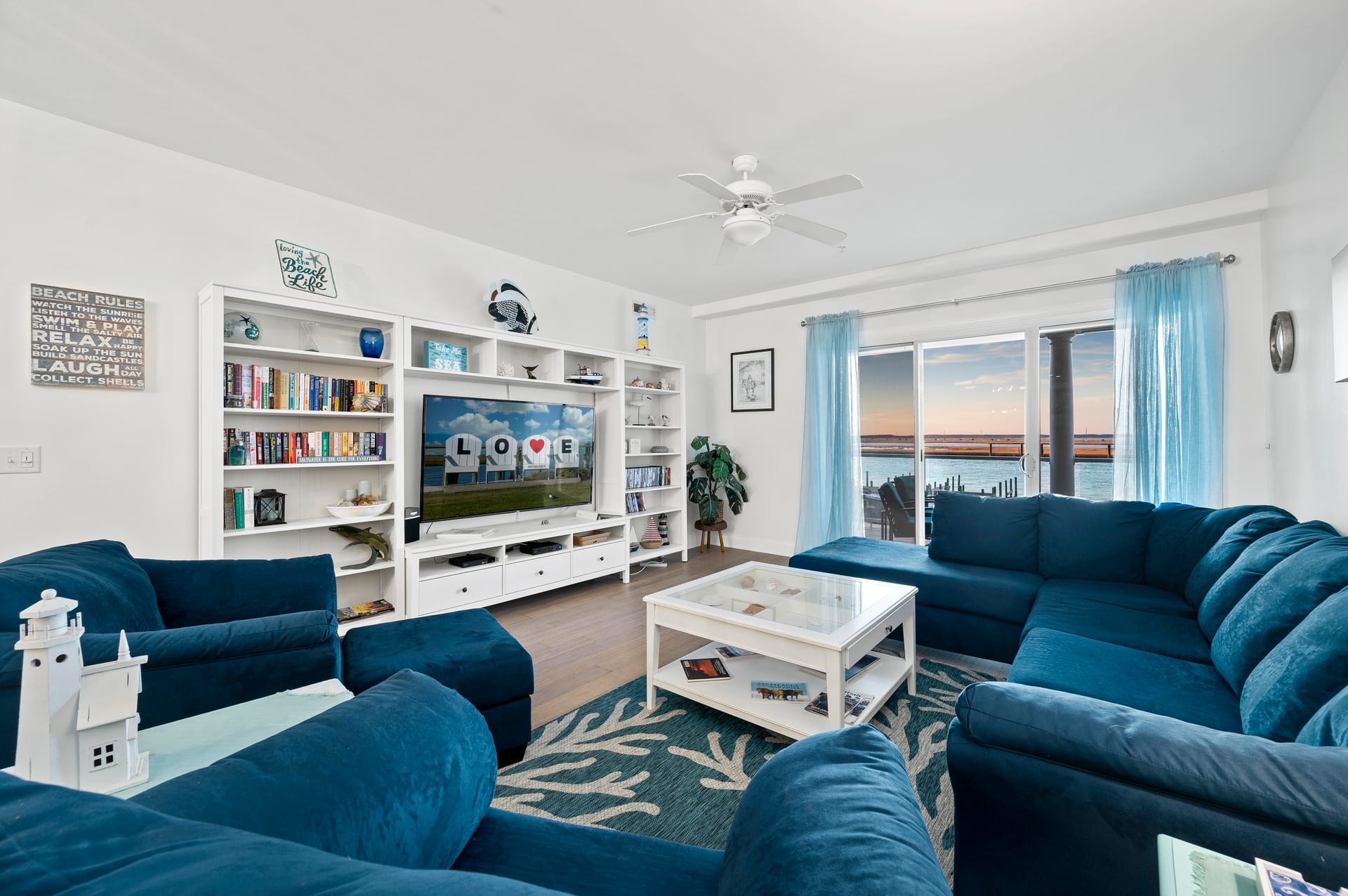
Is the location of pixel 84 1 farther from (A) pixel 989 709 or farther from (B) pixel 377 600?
(A) pixel 989 709

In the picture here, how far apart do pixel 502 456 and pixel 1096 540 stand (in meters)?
3.64

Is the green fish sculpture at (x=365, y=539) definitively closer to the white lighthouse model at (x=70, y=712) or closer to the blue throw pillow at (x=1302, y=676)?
the white lighthouse model at (x=70, y=712)

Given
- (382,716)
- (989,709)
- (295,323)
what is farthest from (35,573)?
(989,709)

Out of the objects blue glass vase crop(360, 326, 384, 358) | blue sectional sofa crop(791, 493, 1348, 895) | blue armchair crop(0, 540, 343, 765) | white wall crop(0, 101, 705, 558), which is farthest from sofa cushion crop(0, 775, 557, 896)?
blue glass vase crop(360, 326, 384, 358)

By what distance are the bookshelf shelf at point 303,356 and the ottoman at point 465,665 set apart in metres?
1.68

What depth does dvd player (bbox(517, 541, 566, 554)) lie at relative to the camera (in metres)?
4.02

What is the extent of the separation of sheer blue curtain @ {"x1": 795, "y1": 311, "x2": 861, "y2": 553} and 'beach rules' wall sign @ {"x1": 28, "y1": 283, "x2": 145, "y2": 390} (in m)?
4.63

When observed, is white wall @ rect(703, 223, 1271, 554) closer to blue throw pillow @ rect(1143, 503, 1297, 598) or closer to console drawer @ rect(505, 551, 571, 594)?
blue throw pillow @ rect(1143, 503, 1297, 598)

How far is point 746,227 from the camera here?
2762 mm

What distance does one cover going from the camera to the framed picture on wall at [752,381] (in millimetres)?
5637

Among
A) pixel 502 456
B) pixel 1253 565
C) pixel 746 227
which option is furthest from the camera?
pixel 502 456

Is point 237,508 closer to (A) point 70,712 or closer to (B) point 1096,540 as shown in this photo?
(A) point 70,712

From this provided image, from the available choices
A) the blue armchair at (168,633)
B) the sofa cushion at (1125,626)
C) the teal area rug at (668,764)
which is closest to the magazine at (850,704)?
the teal area rug at (668,764)

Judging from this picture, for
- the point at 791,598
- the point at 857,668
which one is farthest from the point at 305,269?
the point at 857,668
